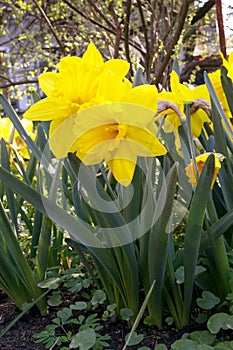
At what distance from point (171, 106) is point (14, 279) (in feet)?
1.55

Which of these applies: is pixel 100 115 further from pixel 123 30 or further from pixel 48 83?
pixel 123 30

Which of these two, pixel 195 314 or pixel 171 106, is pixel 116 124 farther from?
pixel 195 314

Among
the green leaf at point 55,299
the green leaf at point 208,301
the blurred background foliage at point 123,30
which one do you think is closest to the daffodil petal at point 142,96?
the green leaf at point 208,301

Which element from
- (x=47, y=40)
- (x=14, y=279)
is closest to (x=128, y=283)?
(x=14, y=279)

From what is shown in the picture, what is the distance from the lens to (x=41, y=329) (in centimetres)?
86

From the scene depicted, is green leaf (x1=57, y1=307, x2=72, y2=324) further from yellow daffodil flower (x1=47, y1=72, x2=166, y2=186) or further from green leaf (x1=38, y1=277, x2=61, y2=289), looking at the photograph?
yellow daffodil flower (x1=47, y1=72, x2=166, y2=186)

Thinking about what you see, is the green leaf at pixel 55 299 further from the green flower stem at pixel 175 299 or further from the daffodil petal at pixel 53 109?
the daffodil petal at pixel 53 109

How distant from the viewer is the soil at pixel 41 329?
766mm

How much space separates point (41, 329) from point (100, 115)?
1.53ft

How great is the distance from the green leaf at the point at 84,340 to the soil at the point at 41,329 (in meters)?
0.09

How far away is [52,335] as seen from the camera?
2.57 feet

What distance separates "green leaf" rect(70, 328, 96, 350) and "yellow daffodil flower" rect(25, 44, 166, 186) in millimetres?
249

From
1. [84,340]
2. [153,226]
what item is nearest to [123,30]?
[153,226]

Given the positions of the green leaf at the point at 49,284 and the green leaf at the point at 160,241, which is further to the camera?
the green leaf at the point at 49,284
